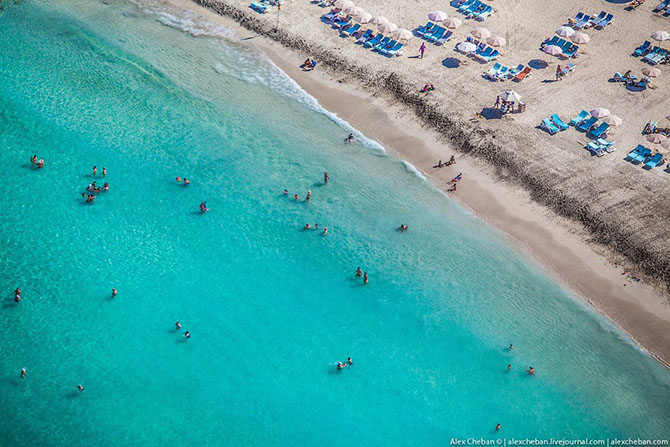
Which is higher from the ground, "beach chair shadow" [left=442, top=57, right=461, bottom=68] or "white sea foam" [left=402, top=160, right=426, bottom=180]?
"beach chair shadow" [left=442, top=57, right=461, bottom=68]

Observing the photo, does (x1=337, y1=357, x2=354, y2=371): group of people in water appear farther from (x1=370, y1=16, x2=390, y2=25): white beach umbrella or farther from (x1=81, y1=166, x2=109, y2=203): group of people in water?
(x1=370, y1=16, x2=390, y2=25): white beach umbrella

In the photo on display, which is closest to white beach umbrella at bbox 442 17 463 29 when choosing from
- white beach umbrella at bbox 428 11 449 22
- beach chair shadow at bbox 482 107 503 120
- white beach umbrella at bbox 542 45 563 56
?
white beach umbrella at bbox 428 11 449 22

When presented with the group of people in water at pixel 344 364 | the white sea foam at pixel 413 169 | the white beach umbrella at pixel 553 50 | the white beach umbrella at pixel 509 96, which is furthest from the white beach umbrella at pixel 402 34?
the group of people in water at pixel 344 364

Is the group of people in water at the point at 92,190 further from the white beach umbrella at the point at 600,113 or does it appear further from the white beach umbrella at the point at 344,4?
the white beach umbrella at the point at 600,113

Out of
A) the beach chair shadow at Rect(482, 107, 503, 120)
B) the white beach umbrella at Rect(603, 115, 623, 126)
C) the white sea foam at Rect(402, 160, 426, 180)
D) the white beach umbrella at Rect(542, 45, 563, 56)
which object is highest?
the white beach umbrella at Rect(542, 45, 563, 56)

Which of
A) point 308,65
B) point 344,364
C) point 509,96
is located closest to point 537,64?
point 509,96

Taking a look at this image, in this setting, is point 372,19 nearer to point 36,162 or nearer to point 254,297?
point 254,297
